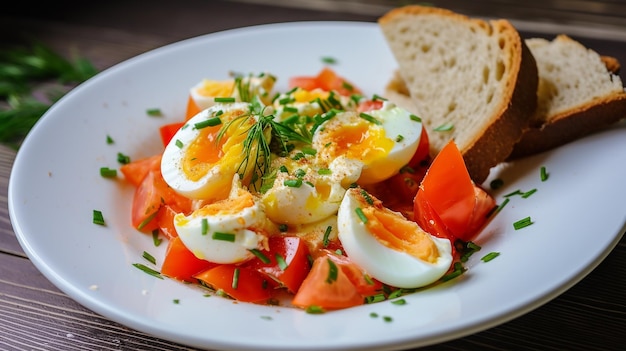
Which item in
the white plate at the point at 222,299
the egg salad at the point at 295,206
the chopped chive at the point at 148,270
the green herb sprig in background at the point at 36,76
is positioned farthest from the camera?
the green herb sprig in background at the point at 36,76

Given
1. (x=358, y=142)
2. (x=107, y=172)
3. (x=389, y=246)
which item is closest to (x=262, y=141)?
(x=358, y=142)

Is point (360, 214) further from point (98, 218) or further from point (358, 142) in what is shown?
point (98, 218)

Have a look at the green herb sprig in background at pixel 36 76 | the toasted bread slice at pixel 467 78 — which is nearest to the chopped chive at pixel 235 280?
the toasted bread slice at pixel 467 78

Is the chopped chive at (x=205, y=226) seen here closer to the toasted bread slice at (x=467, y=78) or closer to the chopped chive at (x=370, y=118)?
the chopped chive at (x=370, y=118)

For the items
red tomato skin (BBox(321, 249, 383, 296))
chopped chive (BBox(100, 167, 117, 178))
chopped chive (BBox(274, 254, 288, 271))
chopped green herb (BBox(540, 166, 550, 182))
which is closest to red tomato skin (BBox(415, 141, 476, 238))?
chopped green herb (BBox(540, 166, 550, 182))

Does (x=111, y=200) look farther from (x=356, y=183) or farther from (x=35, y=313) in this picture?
(x=356, y=183)

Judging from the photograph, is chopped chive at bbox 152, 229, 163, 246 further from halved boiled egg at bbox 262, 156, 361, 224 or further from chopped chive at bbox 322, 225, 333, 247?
chopped chive at bbox 322, 225, 333, 247

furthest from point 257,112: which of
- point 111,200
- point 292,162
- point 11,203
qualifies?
point 11,203
